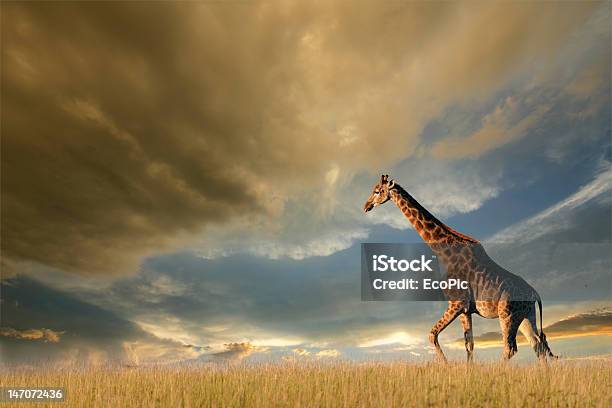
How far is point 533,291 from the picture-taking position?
57.5 ft

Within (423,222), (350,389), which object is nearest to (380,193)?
(423,222)

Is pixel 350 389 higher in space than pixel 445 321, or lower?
lower

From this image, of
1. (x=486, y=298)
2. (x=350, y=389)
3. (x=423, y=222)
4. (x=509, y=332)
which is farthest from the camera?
(x=423, y=222)

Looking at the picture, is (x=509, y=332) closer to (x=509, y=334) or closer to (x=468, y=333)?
(x=509, y=334)

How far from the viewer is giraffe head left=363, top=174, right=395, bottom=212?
66.1 ft

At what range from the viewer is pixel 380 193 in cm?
2022

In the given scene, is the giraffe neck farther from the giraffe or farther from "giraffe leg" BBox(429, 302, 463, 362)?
"giraffe leg" BBox(429, 302, 463, 362)

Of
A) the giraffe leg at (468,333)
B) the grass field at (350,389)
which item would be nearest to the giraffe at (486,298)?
the giraffe leg at (468,333)

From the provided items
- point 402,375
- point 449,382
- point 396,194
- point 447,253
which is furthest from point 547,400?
point 396,194

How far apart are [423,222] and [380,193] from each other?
6.19 ft

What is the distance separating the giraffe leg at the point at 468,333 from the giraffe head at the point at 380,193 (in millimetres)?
5203

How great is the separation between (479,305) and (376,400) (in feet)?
28.6

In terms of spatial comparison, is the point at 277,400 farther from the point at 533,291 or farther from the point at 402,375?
the point at 533,291

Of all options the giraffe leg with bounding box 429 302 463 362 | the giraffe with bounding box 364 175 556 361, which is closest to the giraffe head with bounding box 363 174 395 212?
the giraffe with bounding box 364 175 556 361
